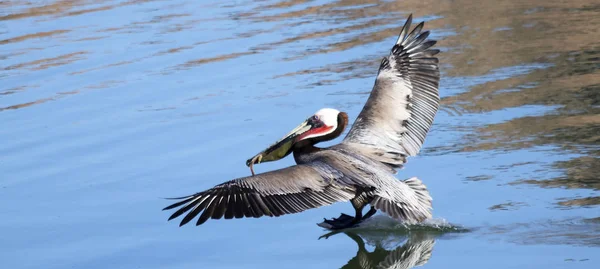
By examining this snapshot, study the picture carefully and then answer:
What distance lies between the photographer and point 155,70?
37.1 ft

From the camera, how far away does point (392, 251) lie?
6227mm

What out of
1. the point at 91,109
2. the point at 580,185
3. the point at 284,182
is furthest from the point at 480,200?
the point at 91,109

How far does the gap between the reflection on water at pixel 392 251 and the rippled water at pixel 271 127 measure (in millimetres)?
15

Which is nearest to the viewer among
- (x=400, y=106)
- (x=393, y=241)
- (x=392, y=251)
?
(x=392, y=251)

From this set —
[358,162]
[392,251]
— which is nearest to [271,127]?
[358,162]

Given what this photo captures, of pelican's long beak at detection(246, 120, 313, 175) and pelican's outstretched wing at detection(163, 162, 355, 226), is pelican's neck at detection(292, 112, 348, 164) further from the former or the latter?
pelican's outstretched wing at detection(163, 162, 355, 226)

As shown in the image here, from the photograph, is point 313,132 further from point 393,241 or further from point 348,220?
point 393,241

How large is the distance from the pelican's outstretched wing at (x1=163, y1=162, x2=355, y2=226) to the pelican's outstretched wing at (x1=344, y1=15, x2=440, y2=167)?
2.64 feet

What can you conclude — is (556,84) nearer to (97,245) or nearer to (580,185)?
(580,185)

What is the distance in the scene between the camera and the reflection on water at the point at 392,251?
5.99 meters

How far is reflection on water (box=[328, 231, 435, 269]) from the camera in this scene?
5.99 meters

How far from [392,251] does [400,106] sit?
1.25 metres

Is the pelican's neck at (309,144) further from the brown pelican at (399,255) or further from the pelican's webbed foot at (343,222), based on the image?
the brown pelican at (399,255)

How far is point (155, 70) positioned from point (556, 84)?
175 inches
